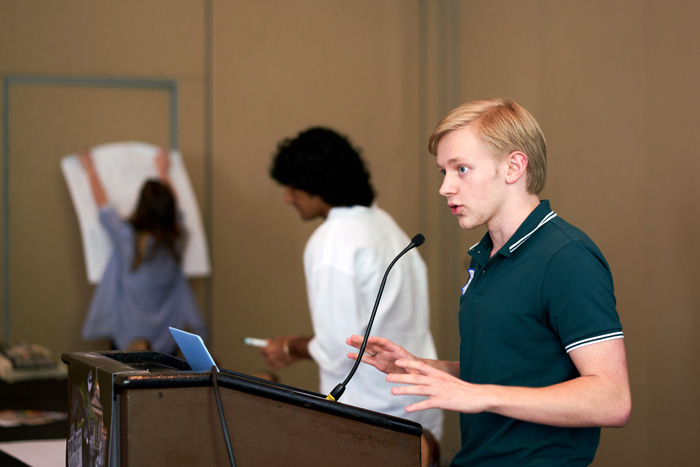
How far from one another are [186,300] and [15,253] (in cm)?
112

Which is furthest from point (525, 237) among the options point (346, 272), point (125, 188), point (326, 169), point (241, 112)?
point (241, 112)

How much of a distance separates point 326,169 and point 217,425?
1485mm

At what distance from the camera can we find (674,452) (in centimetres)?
226

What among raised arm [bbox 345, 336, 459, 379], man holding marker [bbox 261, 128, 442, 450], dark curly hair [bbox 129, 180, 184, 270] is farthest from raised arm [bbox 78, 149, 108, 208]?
raised arm [bbox 345, 336, 459, 379]

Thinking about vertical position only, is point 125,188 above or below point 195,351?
above

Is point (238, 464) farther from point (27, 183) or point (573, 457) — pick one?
point (27, 183)

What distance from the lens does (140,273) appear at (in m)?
3.98

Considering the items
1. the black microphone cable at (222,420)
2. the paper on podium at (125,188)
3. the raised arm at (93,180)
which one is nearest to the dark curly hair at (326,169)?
the black microphone cable at (222,420)

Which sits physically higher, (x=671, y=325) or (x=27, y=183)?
(x=27, y=183)

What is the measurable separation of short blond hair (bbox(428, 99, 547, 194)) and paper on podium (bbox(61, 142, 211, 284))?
307 centimetres

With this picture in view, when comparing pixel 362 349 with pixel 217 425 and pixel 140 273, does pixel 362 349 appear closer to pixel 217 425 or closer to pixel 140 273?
pixel 217 425

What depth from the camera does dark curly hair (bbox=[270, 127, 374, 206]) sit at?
236cm

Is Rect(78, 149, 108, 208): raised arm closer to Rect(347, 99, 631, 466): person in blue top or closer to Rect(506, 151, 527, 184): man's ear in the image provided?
Rect(347, 99, 631, 466): person in blue top

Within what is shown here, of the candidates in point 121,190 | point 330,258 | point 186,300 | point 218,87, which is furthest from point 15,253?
point 330,258
